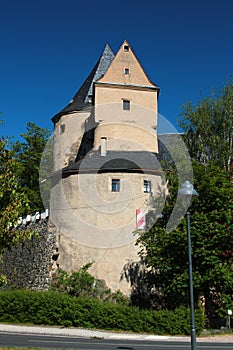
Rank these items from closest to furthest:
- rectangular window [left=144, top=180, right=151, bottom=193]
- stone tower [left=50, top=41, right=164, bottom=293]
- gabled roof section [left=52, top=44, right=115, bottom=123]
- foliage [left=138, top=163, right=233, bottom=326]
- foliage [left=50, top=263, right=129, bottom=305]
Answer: foliage [left=138, top=163, right=233, bottom=326] < foliage [left=50, top=263, right=129, bottom=305] < stone tower [left=50, top=41, right=164, bottom=293] < rectangular window [left=144, top=180, right=151, bottom=193] < gabled roof section [left=52, top=44, right=115, bottom=123]

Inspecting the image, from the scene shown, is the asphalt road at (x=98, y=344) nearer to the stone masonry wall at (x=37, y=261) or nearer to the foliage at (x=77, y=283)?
the foliage at (x=77, y=283)

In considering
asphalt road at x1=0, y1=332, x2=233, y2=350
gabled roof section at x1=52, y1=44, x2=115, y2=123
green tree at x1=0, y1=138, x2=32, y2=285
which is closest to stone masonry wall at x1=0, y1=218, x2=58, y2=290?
asphalt road at x1=0, y1=332, x2=233, y2=350

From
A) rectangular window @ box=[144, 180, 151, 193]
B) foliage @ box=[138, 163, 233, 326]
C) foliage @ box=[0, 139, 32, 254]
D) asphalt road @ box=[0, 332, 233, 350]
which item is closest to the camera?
foliage @ box=[0, 139, 32, 254]

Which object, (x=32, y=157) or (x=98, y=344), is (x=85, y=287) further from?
(x=32, y=157)

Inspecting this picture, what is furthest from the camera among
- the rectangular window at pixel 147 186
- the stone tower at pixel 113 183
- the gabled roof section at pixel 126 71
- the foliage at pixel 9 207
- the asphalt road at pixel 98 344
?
the gabled roof section at pixel 126 71

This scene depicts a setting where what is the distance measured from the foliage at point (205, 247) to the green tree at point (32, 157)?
21.0 m

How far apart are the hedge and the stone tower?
18.2ft

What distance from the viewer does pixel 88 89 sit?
37.8 m

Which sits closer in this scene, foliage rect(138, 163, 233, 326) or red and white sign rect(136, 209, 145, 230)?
foliage rect(138, 163, 233, 326)

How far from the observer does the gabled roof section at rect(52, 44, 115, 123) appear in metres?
37.2

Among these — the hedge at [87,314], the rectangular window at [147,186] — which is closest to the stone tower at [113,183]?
the rectangular window at [147,186]

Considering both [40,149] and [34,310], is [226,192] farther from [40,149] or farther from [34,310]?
[40,149]

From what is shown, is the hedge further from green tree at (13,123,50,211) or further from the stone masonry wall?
green tree at (13,123,50,211)

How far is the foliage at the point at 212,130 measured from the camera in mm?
29578
